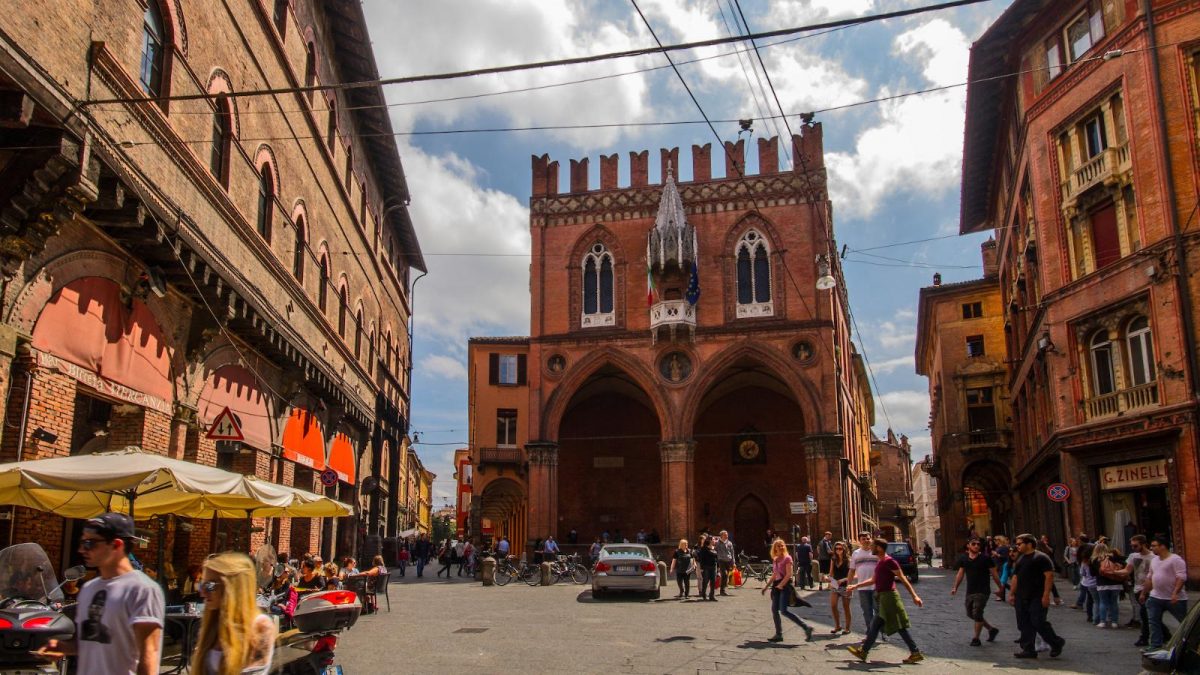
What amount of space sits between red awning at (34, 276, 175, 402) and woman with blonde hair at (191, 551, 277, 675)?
7502 mm

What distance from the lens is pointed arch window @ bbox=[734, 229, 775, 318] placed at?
120 ft

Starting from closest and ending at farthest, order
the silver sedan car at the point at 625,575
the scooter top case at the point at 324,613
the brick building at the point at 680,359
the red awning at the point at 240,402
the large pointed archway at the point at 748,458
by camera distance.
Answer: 1. the scooter top case at the point at 324,613
2. the red awning at the point at 240,402
3. the silver sedan car at the point at 625,575
4. the brick building at the point at 680,359
5. the large pointed archway at the point at 748,458

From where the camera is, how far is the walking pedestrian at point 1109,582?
538 inches

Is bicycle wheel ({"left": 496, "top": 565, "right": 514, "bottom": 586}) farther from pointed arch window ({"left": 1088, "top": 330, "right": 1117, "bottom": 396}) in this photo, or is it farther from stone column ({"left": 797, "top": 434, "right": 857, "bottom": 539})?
pointed arch window ({"left": 1088, "top": 330, "right": 1117, "bottom": 396})

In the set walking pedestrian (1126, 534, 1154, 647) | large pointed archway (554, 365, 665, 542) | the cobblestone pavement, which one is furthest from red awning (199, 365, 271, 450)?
large pointed archway (554, 365, 665, 542)

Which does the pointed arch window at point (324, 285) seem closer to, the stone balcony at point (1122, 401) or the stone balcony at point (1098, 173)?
the stone balcony at point (1098, 173)

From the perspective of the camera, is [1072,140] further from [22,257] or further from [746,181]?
[22,257]

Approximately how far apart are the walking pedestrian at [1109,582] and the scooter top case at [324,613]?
1081 cm

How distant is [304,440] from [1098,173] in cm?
1884

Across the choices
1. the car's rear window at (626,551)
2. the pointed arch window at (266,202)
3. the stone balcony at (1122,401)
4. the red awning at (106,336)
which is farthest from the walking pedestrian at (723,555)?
the red awning at (106,336)

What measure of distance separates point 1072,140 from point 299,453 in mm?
19219

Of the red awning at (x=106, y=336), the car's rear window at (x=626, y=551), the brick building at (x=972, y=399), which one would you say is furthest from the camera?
the brick building at (x=972, y=399)

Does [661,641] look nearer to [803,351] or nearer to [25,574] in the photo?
[25,574]

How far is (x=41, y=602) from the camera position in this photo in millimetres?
7344
